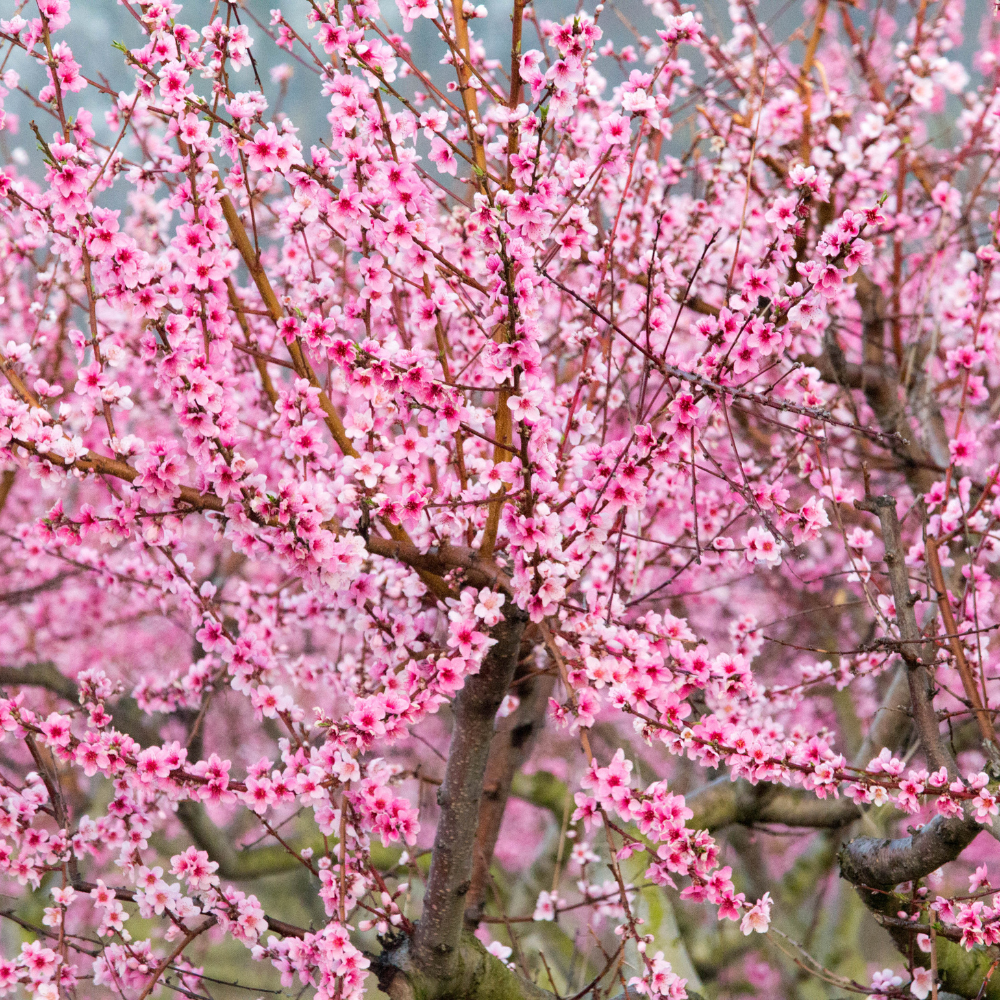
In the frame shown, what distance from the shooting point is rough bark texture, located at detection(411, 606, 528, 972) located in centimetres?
301

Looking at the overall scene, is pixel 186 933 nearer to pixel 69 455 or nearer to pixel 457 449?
pixel 69 455

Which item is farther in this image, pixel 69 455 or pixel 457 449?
pixel 457 449

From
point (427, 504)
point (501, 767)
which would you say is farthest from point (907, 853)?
point (501, 767)

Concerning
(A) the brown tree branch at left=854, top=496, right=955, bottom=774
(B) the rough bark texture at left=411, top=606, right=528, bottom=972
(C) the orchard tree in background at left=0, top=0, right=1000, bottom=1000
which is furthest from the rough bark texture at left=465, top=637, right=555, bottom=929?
(A) the brown tree branch at left=854, top=496, right=955, bottom=774

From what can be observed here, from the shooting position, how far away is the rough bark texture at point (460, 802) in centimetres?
301

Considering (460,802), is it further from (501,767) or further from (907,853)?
(501,767)

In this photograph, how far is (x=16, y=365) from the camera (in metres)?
2.90

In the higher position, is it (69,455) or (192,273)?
(192,273)

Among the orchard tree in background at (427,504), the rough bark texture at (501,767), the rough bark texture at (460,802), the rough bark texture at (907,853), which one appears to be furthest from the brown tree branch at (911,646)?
the rough bark texture at (501,767)

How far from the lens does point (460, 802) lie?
10.0 ft

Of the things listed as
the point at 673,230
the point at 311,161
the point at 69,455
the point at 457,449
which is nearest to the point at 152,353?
the point at 69,455

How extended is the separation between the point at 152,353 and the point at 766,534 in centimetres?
201

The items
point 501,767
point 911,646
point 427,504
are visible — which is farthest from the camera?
point 501,767

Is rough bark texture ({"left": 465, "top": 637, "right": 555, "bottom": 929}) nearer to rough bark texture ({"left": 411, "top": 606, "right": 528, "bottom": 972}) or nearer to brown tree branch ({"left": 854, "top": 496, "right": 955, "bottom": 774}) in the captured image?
rough bark texture ({"left": 411, "top": 606, "right": 528, "bottom": 972})
